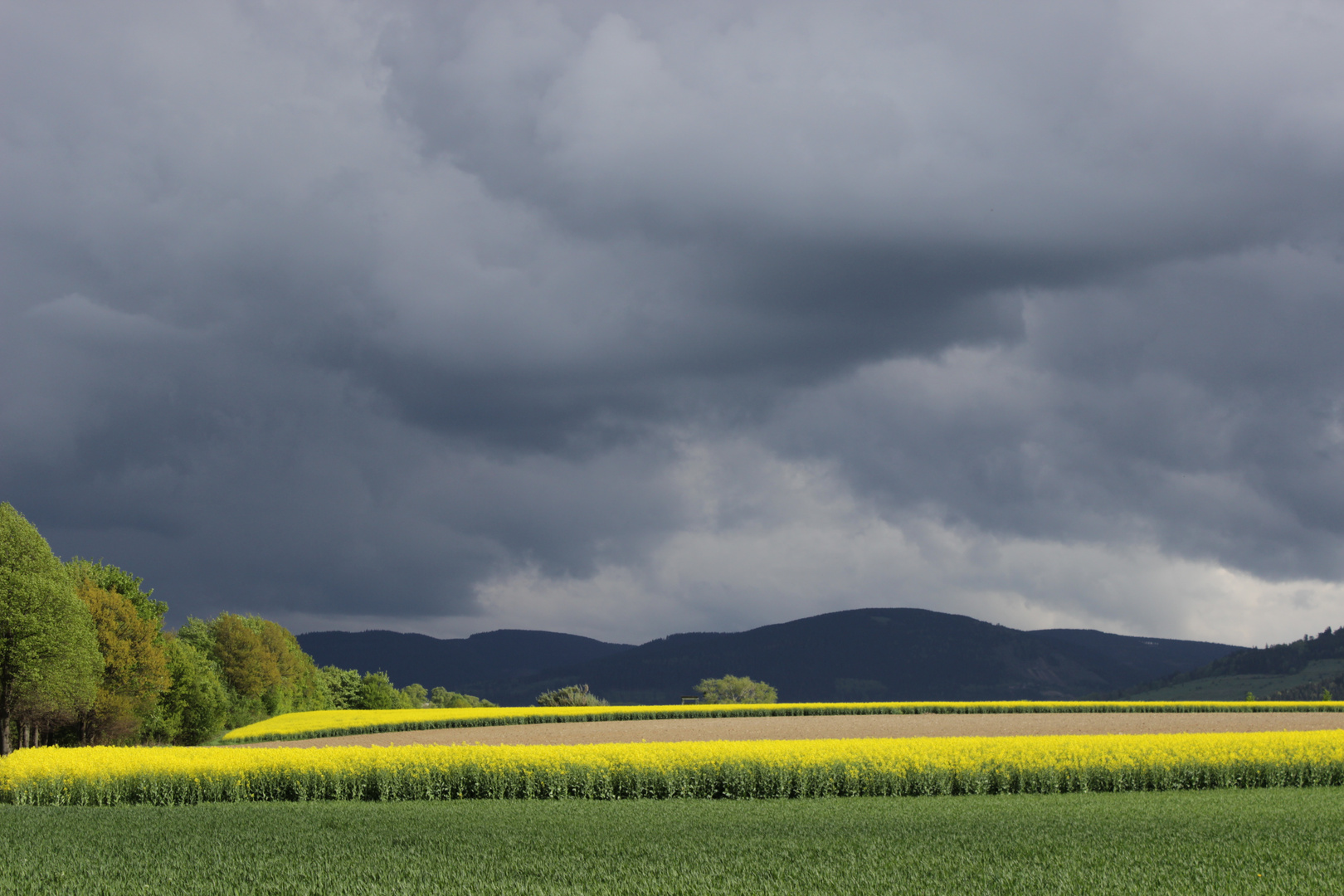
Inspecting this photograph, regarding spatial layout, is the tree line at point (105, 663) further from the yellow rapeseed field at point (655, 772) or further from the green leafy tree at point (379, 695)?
the yellow rapeseed field at point (655, 772)

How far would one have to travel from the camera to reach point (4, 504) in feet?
206

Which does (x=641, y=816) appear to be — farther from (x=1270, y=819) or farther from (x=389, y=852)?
(x=1270, y=819)

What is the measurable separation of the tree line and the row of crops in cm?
840

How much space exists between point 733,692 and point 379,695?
176 ft

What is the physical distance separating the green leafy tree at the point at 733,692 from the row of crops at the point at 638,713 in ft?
174

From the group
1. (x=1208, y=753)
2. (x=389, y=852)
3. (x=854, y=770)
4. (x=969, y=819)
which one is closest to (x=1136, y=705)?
(x=1208, y=753)

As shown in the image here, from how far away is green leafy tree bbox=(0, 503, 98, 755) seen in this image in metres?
60.1

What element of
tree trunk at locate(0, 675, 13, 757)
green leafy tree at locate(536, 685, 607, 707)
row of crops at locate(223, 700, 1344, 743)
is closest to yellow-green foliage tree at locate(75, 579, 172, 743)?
row of crops at locate(223, 700, 1344, 743)

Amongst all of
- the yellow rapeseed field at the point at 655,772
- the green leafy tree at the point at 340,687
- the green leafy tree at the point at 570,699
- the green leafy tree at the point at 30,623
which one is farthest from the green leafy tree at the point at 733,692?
the yellow rapeseed field at the point at 655,772

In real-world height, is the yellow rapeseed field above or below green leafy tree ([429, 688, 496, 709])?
above

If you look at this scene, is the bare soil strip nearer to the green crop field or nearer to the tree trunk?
the tree trunk

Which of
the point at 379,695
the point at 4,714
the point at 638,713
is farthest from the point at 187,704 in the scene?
the point at 379,695

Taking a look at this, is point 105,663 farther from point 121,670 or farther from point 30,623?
point 30,623

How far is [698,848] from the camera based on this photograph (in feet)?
67.0
